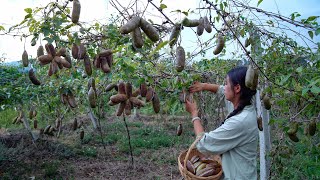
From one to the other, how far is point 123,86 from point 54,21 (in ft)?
1.83

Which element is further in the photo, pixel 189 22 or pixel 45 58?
pixel 45 58

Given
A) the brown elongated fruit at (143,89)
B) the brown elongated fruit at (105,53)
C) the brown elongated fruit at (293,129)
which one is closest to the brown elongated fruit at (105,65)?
the brown elongated fruit at (105,53)

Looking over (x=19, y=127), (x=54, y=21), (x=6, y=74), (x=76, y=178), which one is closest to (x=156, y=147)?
(x=76, y=178)

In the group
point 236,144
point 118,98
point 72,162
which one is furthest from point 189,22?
point 72,162

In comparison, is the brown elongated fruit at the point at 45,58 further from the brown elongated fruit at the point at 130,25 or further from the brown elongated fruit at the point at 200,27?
the brown elongated fruit at the point at 200,27

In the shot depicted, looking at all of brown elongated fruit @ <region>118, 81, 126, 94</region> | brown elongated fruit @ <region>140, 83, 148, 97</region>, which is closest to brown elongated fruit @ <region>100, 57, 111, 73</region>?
brown elongated fruit @ <region>118, 81, 126, 94</region>

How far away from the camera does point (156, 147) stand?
6.38 m

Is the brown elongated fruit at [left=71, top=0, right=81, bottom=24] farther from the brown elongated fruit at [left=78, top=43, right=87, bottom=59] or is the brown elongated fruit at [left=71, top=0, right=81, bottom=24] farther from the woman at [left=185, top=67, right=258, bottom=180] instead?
the woman at [left=185, top=67, right=258, bottom=180]

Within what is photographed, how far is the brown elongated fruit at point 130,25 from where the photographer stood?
1.42 metres

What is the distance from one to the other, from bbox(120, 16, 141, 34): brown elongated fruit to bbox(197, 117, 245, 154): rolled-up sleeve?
769mm

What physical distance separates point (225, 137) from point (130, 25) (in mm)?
830

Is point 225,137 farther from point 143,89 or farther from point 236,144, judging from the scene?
point 143,89

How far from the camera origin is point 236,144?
6.05 feet

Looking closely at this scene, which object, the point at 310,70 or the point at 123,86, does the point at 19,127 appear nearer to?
the point at 123,86
